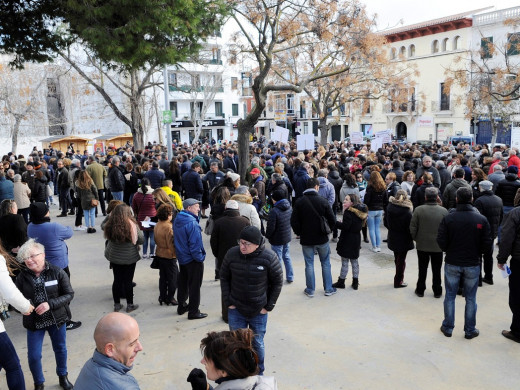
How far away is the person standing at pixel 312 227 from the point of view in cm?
652

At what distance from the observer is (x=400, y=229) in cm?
687

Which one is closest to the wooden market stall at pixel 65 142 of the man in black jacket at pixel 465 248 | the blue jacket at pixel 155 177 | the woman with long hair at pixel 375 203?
the blue jacket at pixel 155 177

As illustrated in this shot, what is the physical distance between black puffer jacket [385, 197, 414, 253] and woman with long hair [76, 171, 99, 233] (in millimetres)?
6948

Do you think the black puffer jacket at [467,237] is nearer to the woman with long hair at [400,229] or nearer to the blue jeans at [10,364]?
the woman with long hair at [400,229]

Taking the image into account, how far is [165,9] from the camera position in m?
5.68

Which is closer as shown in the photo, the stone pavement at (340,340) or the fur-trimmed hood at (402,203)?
the stone pavement at (340,340)

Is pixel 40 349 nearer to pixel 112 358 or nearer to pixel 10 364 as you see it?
pixel 10 364

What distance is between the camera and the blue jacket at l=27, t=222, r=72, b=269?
5.53m

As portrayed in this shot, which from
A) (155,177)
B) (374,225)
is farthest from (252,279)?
(155,177)

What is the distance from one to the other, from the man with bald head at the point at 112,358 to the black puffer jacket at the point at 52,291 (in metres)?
1.98

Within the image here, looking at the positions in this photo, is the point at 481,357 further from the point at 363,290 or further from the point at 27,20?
the point at 27,20

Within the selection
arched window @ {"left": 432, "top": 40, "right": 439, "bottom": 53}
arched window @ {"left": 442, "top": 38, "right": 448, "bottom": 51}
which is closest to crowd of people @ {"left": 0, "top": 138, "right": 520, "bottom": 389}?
arched window @ {"left": 442, "top": 38, "right": 448, "bottom": 51}

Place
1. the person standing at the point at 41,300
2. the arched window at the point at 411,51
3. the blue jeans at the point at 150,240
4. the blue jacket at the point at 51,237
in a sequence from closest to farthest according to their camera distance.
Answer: the person standing at the point at 41,300 < the blue jacket at the point at 51,237 < the blue jeans at the point at 150,240 < the arched window at the point at 411,51

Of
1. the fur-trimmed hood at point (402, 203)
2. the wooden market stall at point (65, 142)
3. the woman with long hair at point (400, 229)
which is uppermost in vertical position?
the wooden market stall at point (65, 142)
